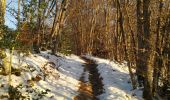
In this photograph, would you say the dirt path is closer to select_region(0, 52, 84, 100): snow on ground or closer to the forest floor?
the forest floor

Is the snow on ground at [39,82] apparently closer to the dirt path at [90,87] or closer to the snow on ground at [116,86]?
the dirt path at [90,87]

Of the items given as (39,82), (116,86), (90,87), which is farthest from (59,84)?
(116,86)

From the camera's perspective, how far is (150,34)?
1677 centimetres

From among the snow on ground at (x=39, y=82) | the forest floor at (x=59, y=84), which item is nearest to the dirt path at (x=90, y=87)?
the forest floor at (x=59, y=84)

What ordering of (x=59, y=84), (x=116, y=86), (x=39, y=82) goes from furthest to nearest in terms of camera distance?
(x=116, y=86) < (x=59, y=84) < (x=39, y=82)

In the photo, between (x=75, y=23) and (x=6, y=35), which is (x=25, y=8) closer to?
(x=6, y=35)

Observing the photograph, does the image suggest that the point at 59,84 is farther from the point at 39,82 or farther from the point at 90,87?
the point at 90,87

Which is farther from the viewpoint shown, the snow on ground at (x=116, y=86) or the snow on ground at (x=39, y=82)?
the snow on ground at (x=116, y=86)

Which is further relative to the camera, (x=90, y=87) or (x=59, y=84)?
(x=90, y=87)

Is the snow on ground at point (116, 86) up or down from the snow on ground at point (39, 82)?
down

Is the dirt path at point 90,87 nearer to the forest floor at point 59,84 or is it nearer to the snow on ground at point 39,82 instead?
the forest floor at point 59,84

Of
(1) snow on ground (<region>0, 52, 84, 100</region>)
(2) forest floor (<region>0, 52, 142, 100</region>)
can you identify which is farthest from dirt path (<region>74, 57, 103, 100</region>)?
(1) snow on ground (<region>0, 52, 84, 100</region>)

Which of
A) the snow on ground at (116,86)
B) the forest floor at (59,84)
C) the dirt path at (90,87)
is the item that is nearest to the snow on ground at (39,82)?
the forest floor at (59,84)

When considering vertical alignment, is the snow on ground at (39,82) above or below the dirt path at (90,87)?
above
